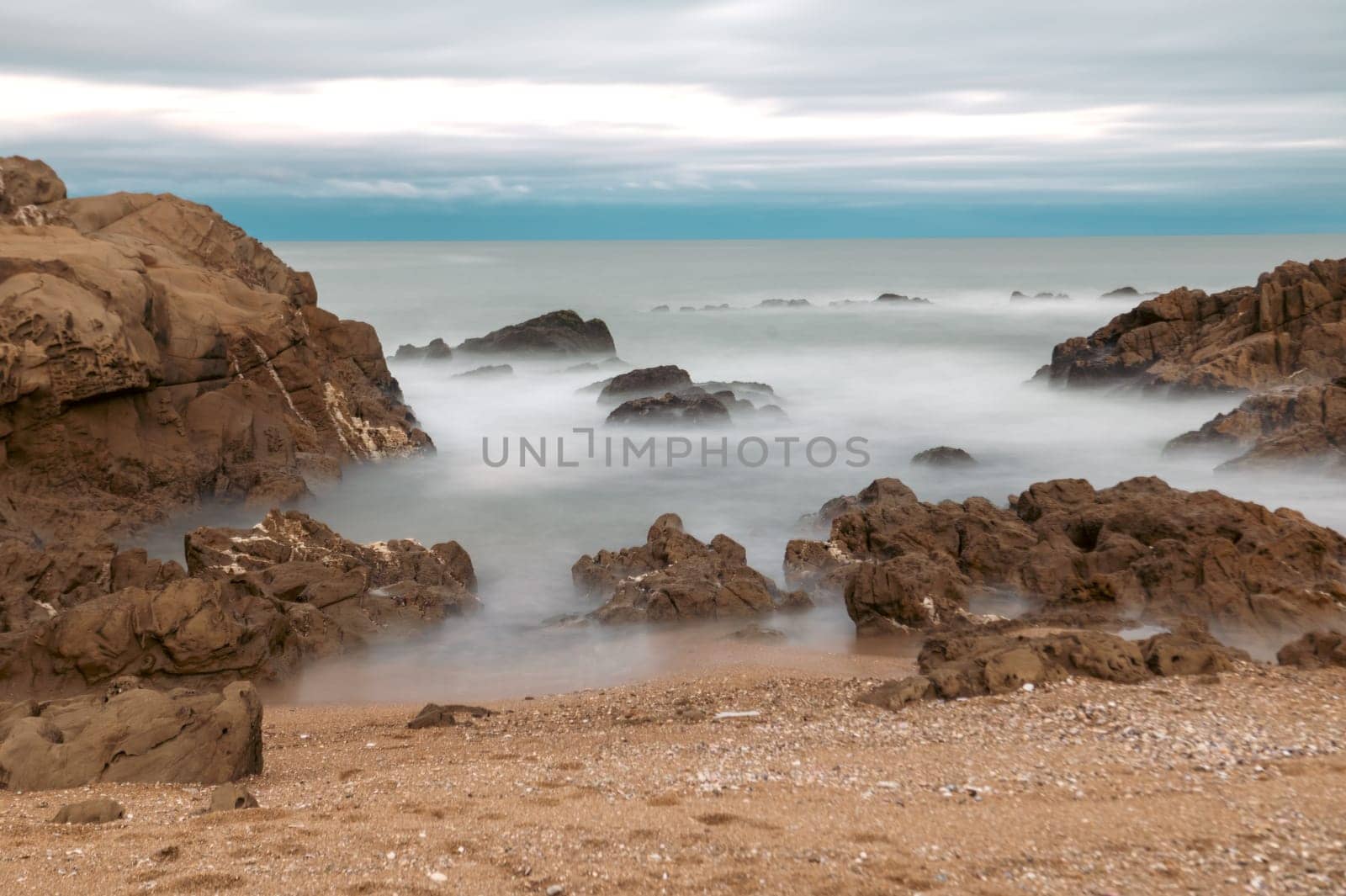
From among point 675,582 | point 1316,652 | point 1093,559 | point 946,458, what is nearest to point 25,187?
point 675,582

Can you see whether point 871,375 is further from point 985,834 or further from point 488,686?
point 985,834

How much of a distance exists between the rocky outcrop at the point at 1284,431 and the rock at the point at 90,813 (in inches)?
601

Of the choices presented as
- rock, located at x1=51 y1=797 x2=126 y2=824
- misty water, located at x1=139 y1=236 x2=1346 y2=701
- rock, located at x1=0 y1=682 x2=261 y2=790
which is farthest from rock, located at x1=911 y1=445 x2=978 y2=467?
rock, located at x1=51 y1=797 x2=126 y2=824

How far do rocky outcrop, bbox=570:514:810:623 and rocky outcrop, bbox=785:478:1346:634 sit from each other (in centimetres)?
85

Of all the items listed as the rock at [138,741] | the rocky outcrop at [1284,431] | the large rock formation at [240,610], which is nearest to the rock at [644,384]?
the rocky outcrop at [1284,431]

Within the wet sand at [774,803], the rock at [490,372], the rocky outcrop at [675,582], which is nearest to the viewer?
the wet sand at [774,803]

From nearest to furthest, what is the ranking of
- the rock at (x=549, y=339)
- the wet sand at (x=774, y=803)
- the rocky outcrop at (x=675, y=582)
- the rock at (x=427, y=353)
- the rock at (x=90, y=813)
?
the wet sand at (x=774, y=803) → the rock at (x=90, y=813) → the rocky outcrop at (x=675, y=582) → the rock at (x=427, y=353) → the rock at (x=549, y=339)

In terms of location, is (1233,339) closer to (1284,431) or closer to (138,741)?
(1284,431)

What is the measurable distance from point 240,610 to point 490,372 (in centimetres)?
1845

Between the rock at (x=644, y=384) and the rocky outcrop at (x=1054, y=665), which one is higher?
the rock at (x=644, y=384)

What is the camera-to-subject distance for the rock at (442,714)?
27.6ft

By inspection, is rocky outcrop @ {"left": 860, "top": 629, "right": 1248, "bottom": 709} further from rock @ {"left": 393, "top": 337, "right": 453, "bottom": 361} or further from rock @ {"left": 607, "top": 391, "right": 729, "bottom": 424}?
rock @ {"left": 393, "top": 337, "right": 453, "bottom": 361}

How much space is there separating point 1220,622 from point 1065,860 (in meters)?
5.96

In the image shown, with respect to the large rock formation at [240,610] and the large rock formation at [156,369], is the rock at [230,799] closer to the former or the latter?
the large rock formation at [240,610]
